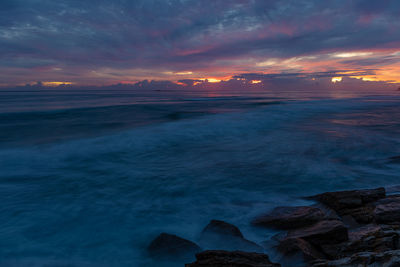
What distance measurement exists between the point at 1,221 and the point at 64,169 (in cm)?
276

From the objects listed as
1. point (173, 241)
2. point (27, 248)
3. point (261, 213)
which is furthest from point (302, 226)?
point (27, 248)

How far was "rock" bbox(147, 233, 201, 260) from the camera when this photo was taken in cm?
312

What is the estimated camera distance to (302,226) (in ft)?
11.3

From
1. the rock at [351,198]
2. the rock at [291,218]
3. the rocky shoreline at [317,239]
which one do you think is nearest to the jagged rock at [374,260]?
the rocky shoreline at [317,239]

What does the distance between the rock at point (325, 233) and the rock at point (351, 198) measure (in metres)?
1.07

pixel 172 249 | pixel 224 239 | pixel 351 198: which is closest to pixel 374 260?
pixel 224 239

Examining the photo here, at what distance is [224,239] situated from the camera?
340 centimetres

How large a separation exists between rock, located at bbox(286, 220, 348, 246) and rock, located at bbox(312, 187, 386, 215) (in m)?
1.07

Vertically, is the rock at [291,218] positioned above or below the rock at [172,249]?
above

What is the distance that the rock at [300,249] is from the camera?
270 cm

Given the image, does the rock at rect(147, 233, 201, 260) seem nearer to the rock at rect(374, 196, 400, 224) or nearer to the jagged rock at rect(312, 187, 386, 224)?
the jagged rock at rect(312, 187, 386, 224)

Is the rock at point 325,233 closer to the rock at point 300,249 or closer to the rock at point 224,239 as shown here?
the rock at point 300,249

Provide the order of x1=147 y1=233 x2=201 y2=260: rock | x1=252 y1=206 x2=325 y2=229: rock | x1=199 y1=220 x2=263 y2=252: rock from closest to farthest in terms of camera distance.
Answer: x1=147 y1=233 x2=201 y2=260: rock, x1=199 y1=220 x2=263 y2=252: rock, x1=252 y1=206 x2=325 y2=229: rock

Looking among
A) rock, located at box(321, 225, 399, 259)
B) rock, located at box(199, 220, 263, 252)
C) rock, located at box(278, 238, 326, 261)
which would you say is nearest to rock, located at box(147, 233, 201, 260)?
rock, located at box(199, 220, 263, 252)
